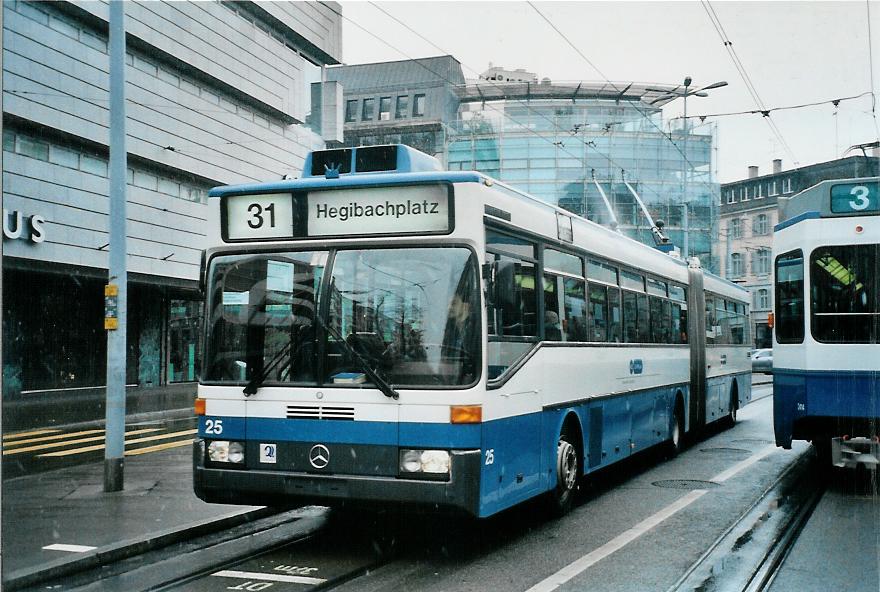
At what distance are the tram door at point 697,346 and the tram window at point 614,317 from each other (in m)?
4.56

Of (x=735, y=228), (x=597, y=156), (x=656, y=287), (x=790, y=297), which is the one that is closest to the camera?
(x=790, y=297)

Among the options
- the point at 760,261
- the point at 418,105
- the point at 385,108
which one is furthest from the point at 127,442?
the point at 760,261

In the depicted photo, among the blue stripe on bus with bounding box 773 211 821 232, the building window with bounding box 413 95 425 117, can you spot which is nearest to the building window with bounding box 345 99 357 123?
the building window with bounding box 413 95 425 117

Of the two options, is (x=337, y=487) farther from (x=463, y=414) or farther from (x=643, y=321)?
(x=643, y=321)

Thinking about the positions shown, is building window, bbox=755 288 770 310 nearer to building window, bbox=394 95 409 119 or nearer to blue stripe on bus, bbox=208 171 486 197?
building window, bbox=394 95 409 119

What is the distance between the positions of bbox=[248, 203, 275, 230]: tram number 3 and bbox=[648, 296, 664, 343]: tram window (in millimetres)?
6779

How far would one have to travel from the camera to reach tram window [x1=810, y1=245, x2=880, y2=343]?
412 inches

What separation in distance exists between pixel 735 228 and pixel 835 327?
2587 inches

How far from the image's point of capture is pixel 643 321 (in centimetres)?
1247

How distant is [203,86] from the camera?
32.3 meters

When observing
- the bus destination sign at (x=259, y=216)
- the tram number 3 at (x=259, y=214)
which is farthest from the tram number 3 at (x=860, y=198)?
the tram number 3 at (x=259, y=214)

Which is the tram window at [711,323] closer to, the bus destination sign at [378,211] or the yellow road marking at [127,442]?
the yellow road marking at [127,442]

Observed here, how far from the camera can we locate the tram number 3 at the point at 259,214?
762cm

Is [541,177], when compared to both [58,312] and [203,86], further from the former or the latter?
[58,312]
